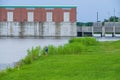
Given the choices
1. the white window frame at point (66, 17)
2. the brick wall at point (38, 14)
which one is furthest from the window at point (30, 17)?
the white window frame at point (66, 17)

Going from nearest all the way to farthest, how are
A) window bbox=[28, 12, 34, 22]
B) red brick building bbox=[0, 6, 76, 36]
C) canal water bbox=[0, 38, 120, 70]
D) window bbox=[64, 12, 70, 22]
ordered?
canal water bbox=[0, 38, 120, 70], window bbox=[64, 12, 70, 22], red brick building bbox=[0, 6, 76, 36], window bbox=[28, 12, 34, 22]

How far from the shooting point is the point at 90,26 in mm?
121188

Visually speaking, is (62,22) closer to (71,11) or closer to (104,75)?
(71,11)

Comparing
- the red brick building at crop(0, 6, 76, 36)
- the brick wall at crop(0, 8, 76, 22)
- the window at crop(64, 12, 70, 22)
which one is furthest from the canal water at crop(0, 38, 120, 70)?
the brick wall at crop(0, 8, 76, 22)

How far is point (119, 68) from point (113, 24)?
343 ft

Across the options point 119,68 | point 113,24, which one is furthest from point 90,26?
point 119,68

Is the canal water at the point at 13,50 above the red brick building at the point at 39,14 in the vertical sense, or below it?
below

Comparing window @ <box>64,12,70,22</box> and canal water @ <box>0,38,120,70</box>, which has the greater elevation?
window @ <box>64,12,70,22</box>

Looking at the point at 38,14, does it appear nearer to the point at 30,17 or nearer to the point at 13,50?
the point at 30,17

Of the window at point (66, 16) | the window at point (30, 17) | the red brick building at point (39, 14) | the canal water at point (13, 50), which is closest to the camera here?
the canal water at point (13, 50)

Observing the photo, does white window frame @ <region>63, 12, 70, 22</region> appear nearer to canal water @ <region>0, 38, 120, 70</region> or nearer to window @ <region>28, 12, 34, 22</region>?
window @ <region>28, 12, 34, 22</region>

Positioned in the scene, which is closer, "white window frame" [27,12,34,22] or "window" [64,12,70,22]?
"window" [64,12,70,22]

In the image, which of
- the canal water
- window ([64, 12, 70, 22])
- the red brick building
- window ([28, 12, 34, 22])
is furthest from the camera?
window ([28, 12, 34, 22])

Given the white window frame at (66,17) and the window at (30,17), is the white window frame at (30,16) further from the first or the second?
the white window frame at (66,17)
